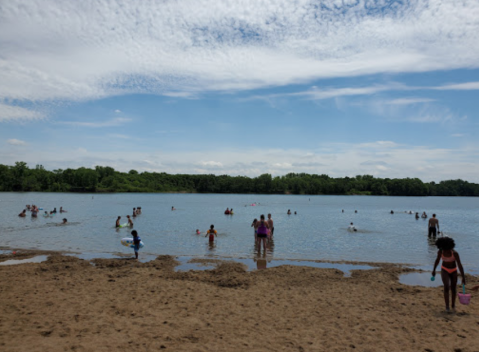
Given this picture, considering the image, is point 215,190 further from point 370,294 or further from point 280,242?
point 370,294

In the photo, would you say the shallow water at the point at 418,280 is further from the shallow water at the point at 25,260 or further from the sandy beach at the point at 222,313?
the shallow water at the point at 25,260

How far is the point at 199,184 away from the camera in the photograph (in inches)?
7023

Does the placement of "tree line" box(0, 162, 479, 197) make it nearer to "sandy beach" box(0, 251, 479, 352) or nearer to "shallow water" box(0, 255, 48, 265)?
"shallow water" box(0, 255, 48, 265)

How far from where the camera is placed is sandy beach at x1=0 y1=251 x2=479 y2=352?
625 cm

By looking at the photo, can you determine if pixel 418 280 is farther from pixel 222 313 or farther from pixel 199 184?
pixel 199 184

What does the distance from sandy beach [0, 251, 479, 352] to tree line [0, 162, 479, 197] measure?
482ft

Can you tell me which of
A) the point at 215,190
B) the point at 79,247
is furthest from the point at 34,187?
the point at 79,247

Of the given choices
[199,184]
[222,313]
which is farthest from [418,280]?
[199,184]

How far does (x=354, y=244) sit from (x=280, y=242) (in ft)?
14.6

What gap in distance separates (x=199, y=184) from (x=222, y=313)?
172 m

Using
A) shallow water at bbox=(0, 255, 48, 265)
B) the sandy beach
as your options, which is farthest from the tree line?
the sandy beach

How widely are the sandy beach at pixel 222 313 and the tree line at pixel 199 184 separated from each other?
147 metres

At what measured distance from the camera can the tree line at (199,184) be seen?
143 metres

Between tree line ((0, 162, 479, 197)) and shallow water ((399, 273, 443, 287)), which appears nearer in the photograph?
shallow water ((399, 273, 443, 287))
